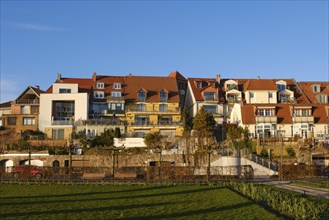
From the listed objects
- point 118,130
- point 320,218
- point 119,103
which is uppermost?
point 119,103

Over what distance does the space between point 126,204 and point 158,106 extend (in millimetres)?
44472

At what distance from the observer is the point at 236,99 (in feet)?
214

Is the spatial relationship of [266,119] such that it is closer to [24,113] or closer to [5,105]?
[24,113]

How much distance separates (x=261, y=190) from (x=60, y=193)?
437 inches

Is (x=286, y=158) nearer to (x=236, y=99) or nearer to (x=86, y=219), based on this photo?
(x=236, y=99)

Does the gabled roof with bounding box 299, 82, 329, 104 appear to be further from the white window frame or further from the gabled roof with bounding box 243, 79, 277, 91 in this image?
the white window frame

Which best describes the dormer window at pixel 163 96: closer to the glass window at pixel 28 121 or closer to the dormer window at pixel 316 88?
the glass window at pixel 28 121

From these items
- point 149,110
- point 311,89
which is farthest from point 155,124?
point 311,89

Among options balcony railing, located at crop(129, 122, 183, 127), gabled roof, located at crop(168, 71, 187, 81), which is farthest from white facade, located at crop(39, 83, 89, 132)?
gabled roof, located at crop(168, 71, 187, 81)

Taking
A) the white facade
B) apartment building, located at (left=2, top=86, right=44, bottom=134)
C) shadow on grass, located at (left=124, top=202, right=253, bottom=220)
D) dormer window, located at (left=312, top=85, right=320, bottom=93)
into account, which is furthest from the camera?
dormer window, located at (left=312, top=85, right=320, bottom=93)

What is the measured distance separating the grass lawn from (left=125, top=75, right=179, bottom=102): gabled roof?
129ft

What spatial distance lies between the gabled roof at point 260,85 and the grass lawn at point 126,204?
142 feet

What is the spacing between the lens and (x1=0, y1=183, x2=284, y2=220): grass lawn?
15.0 meters

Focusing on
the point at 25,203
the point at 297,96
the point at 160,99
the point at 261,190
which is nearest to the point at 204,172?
the point at 261,190
